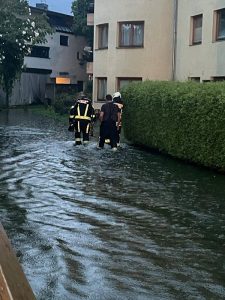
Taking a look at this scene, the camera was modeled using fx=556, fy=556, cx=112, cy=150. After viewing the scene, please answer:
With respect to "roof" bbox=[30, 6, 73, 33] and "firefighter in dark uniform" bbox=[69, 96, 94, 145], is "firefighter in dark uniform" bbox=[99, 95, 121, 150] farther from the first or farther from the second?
"roof" bbox=[30, 6, 73, 33]

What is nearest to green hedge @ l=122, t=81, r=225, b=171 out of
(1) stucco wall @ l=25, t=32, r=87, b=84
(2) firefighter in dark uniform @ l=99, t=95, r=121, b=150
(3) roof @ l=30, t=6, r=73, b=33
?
(2) firefighter in dark uniform @ l=99, t=95, r=121, b=150

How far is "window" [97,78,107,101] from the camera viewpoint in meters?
29.8

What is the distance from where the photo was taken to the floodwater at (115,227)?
5250mm

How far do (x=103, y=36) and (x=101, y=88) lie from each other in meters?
2.77

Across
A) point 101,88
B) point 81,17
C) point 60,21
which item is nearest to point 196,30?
point 101,88

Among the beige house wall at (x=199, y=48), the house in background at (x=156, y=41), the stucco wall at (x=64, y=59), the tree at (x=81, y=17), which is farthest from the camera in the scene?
the stucco wall at (x=64, y=59)

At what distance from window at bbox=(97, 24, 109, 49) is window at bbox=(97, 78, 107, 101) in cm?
179

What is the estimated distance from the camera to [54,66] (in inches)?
2014

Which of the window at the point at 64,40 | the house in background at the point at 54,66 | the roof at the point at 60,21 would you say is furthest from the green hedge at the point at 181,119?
the roof at the point at 60,21

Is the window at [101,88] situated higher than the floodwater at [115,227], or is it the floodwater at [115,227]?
the window at [101,88]

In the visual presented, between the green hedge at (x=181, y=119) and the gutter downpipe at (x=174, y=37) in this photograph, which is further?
the gutter downpipe at (x=174, y=37)

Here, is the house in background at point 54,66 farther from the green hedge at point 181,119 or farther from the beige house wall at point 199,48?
the green hedge at point 181,119

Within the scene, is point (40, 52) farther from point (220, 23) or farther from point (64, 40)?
point (220, 23)

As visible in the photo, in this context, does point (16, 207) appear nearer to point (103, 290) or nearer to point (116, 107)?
point (103, 290)
